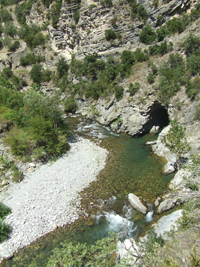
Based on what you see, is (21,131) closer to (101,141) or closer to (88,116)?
(101,141)

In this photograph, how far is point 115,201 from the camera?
12039 millimetres

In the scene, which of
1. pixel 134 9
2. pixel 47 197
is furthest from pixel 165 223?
pixel 134 9

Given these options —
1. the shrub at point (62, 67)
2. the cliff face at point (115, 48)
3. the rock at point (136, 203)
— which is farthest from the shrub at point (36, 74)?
the rock at point (136, 203)

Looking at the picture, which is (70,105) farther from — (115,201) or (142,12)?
(115,201)

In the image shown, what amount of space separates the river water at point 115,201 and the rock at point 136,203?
10.9 inches

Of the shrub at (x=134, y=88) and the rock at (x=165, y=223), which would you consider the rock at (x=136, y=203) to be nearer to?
the rock at (x=165, y=223)

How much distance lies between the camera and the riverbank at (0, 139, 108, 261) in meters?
9.73

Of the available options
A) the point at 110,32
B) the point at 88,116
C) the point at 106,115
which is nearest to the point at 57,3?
the point at 110,32

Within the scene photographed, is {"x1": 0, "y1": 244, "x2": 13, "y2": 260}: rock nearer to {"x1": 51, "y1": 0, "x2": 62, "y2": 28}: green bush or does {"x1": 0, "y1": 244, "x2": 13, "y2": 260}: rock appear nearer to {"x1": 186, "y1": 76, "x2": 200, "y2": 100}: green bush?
{"x1": 186, "y1": 76, "x2": 200, "y2": 100}: green bush

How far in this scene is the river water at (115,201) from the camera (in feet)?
29.8

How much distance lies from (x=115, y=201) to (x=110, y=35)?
122ft

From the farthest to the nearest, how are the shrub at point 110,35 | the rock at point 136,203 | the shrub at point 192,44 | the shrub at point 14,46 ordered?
the shrub at point 14,46 → the shrub at point 110,35 → the shrub at point 192,44 → the rock at point 136,203

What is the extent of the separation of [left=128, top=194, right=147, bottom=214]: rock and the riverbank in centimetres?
356

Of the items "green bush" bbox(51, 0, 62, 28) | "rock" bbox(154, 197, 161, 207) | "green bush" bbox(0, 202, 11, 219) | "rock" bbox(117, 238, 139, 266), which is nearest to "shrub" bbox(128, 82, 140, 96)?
"rock" bbox(154, 197, 161, 207)
